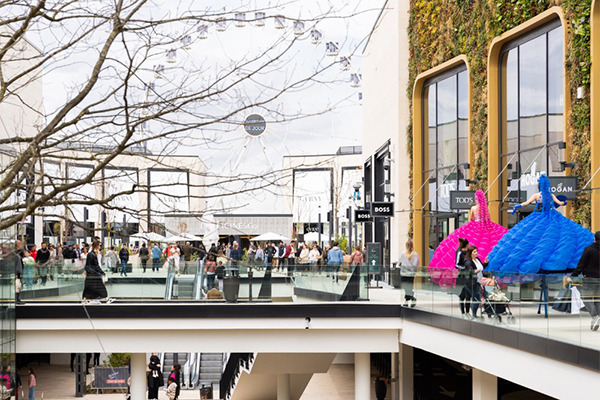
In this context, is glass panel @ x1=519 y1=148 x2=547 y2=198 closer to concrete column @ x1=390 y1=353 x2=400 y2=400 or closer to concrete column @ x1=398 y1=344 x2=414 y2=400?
concrete column @ x1=398 y1=344 x2=414 y2=400

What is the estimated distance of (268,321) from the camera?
2136 cm

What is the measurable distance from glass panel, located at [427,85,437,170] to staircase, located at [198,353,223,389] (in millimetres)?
19650

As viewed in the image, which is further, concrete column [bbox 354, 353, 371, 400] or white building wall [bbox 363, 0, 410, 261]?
white building wall [bbox 363, 0, 410, 261]

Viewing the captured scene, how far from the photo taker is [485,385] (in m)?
17.4

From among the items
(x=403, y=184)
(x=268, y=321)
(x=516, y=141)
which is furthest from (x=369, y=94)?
(x=268, y=321)

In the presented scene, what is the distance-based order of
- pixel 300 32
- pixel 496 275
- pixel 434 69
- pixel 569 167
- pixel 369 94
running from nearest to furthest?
pixel 300 32 → pixel 496 275 → pixel 569 167 → pixel 434 69 → pixel 369 94

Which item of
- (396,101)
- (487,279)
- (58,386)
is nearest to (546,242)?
(487,279)

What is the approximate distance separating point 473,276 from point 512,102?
8.76 meters

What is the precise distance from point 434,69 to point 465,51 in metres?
2.49

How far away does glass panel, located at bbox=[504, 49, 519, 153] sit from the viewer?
22.8 meters

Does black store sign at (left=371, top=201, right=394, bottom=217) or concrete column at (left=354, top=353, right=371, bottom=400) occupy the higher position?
black store sign at (left=371, top=201, right=394, bottom=217)

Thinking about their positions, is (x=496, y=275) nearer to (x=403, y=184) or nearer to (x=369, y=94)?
(x=403, y=184)

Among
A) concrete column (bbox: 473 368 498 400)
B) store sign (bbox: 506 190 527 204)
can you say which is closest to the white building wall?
store sign (bbox: 506 190 527 204)

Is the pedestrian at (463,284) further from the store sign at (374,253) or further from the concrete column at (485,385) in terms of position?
the store sign at (374,253)
